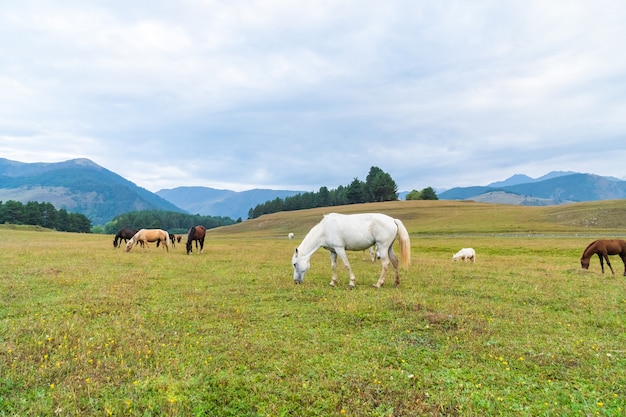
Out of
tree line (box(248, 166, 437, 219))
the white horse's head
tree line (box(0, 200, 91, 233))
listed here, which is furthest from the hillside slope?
tree line (box(0, 200, 91, 233))

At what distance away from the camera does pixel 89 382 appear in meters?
5.52

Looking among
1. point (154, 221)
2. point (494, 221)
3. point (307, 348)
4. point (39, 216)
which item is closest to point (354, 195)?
point (494, 221)

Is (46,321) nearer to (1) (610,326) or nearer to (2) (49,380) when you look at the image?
(2) (49,380)

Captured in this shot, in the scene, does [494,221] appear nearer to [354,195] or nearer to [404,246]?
[354,195]

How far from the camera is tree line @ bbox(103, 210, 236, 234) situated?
146 metres

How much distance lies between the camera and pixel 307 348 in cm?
704

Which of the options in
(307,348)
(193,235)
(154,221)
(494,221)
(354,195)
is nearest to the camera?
(307,348)

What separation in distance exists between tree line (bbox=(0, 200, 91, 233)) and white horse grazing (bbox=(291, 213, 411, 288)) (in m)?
115

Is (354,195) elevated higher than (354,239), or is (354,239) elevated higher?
(354,195)

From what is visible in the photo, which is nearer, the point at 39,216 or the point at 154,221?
the point at 39,216

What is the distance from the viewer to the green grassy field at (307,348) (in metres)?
5.14

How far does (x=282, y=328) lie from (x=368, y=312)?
2578 millimetres

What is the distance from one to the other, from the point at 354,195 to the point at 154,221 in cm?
9092

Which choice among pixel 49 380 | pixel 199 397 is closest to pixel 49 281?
pixel 49 380
